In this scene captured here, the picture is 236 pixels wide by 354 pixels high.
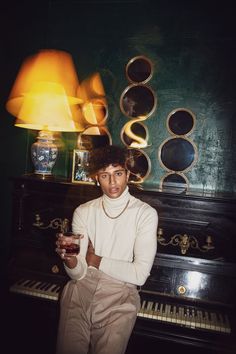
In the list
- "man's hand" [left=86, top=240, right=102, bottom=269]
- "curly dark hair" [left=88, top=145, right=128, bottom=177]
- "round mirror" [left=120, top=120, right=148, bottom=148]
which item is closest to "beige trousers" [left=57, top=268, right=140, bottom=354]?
"man's hand" [left=86, top=240, right=102, bottom=269]

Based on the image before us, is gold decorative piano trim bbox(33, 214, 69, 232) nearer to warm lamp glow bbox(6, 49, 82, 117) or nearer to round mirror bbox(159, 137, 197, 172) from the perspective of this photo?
round mirror bbox(159, 137, 197, 172)

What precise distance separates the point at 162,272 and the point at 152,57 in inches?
102

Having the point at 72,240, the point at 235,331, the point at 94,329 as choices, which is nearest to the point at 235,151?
the point at 235,331

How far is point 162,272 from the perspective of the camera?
9.35 feet

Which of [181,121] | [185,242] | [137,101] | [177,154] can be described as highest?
[137,101]

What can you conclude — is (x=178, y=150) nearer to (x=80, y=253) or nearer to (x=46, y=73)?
(x=80, y=253)

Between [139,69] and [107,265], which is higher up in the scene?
[139,69]

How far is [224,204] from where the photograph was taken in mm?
2686

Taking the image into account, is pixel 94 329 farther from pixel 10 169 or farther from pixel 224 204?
pixel 10 169

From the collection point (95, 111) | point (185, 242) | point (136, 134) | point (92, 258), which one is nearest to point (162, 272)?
point (185, 242)

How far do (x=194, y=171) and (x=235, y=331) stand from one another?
1.77m

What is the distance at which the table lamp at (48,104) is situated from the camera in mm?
3451

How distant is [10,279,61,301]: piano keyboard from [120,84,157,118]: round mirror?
7.32 ft

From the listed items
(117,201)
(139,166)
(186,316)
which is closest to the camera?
(186,316)
